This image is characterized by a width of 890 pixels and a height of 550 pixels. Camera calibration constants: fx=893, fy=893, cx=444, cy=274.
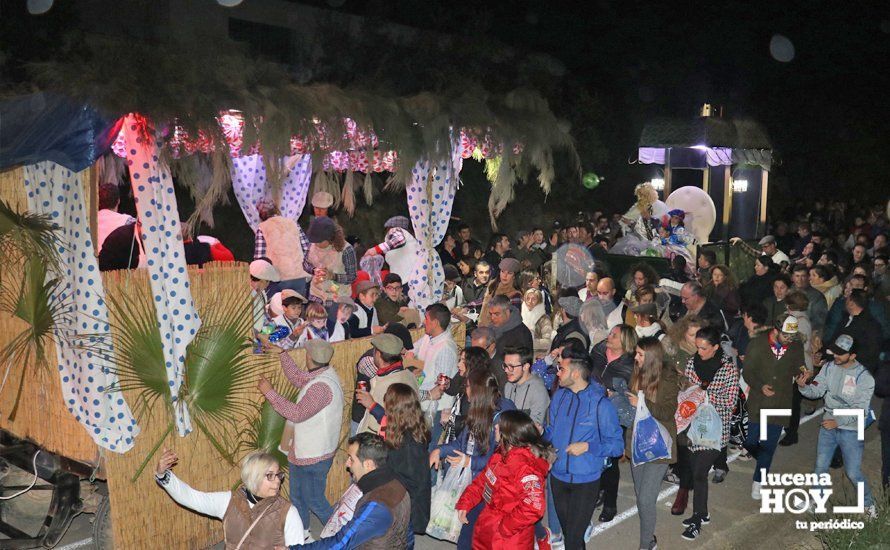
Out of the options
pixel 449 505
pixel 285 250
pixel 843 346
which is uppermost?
pixel 285 250

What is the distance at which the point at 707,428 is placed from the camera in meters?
7.08

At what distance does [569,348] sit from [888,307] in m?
6.63

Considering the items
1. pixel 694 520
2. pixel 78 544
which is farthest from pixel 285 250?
pixel 694 520

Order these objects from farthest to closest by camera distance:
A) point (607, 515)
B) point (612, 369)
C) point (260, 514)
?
point (607, 515), point (612, 369), point (260, 514)

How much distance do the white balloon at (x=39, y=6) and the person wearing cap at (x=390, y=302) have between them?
13283 millimetres

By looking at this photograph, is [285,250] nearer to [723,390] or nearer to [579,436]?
[579,436]

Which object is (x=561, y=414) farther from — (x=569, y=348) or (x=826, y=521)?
(x=826, y=521)

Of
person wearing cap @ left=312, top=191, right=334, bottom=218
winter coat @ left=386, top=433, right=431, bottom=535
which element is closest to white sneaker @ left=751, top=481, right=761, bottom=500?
winter coat @ left=386, top=433, right=431, bottom=535

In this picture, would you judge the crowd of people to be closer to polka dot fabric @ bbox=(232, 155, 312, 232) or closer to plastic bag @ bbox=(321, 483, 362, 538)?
plastic bag @ bbox=(321, 483, 362, 538)

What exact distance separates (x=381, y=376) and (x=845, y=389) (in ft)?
12.9

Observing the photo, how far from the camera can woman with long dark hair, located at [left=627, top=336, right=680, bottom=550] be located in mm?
6758

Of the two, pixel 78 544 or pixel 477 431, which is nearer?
pixel 477 431

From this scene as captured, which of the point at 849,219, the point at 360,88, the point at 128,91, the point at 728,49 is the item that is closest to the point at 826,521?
the point at 360,88

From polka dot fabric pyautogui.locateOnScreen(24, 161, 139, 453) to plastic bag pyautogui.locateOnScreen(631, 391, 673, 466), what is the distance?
3662 millimetres
